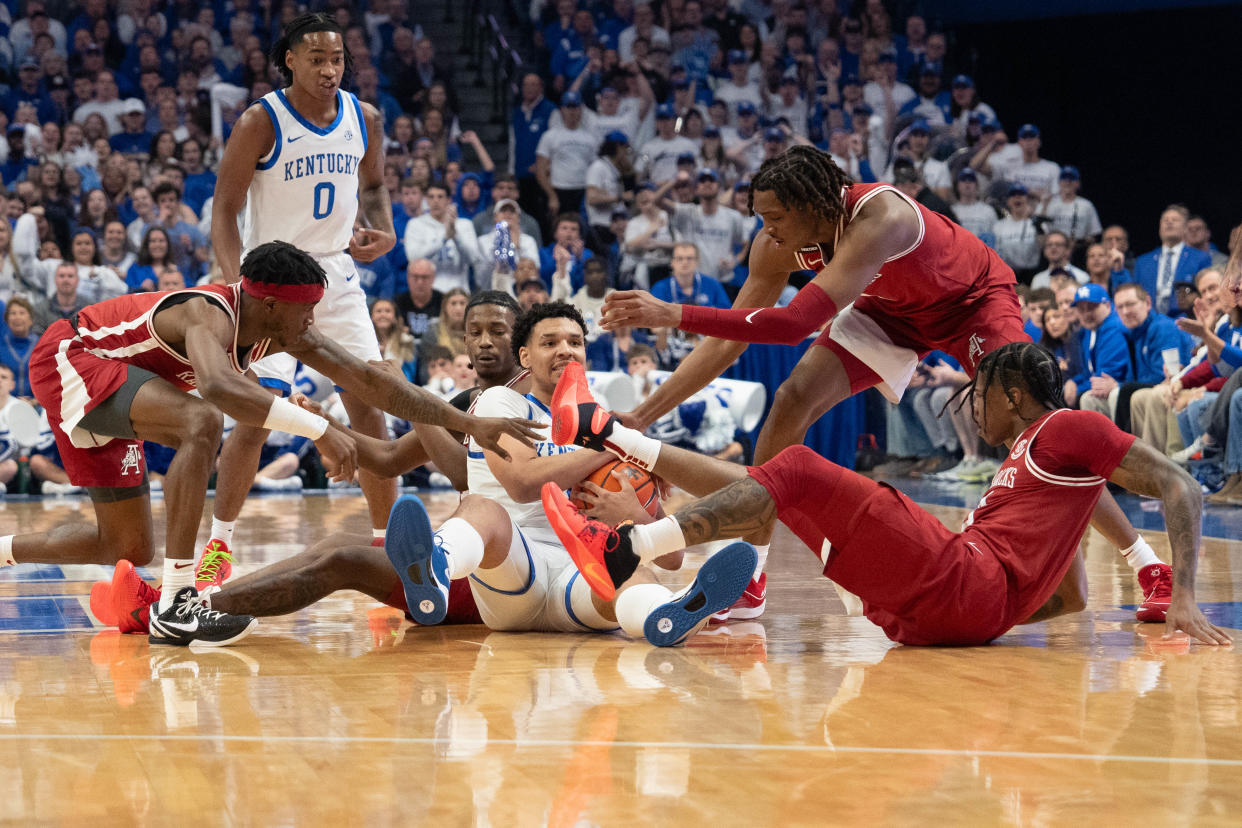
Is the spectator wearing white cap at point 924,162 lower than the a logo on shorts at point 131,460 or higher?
higher

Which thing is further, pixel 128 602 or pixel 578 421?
pixel 128 602

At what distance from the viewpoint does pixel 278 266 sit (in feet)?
14.5

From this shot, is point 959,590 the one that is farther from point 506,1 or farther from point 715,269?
point 506,1

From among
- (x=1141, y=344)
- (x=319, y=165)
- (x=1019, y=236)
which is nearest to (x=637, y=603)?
(x=319, y=165)

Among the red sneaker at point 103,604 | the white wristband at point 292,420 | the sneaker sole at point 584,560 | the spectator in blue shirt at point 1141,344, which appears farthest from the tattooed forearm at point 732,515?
the spectator in blue shirt at point 1141,344

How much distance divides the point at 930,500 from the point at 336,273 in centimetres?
515

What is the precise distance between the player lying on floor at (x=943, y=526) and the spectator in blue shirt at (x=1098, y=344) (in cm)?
648

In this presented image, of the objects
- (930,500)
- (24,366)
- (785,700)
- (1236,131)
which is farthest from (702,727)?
(1236,131)

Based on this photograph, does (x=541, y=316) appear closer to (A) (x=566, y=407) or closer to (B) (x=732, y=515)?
(A) (x=566, y=407)

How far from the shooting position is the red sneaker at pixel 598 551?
12.7 ft

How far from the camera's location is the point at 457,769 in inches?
109

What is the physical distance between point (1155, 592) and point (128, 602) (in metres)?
3.39

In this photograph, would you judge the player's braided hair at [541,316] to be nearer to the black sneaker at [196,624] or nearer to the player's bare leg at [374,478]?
the player's bare leg at [374,478]

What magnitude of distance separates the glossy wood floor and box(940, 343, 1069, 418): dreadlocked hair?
0.76m
